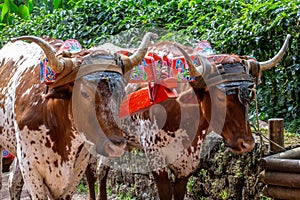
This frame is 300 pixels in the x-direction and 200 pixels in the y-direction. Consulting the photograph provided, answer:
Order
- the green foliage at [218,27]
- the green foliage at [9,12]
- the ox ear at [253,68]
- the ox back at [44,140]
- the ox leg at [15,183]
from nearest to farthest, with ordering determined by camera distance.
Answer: the ox back at [44,140]
the ox ear at [253,68]
the ox leg at [15,183]
the green foliage at [218,27]
the green foliage at [9,12]

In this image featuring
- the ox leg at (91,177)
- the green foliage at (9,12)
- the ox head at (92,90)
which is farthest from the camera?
the green foliage at (9,12)

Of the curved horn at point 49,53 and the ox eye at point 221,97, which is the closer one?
the curved horn at point 49,53

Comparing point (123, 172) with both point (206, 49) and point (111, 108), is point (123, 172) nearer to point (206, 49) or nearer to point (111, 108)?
point (206, 49)

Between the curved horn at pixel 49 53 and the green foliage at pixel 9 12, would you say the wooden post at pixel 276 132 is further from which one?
the green foliage at pixel 9 12

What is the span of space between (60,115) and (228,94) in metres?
1.43

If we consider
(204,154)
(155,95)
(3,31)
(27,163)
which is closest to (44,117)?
(27,163)

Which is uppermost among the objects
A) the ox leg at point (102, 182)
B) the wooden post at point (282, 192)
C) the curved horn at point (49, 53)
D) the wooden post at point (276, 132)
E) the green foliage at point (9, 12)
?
the green foliage at point (9, 12)

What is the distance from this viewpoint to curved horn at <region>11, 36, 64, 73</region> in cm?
373

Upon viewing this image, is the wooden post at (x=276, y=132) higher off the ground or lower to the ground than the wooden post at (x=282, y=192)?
higher

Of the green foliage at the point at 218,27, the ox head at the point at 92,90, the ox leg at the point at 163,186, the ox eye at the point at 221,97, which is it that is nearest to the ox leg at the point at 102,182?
the ox leg at the point at 163,186

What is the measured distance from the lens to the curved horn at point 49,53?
3734mm

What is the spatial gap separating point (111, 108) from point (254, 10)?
15.0 feet

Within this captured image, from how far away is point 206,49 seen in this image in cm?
505

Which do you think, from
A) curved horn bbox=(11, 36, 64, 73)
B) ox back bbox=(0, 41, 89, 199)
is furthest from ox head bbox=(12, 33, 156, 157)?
ox back bbox=(0, 41, 89, 199)
